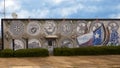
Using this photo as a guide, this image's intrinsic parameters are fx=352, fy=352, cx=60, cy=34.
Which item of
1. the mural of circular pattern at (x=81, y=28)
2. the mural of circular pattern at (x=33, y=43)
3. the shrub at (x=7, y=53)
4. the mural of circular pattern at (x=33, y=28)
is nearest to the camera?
the shrub at (x=7, y=53)

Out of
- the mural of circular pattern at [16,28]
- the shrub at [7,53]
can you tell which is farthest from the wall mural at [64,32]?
the shrub at [7,53]

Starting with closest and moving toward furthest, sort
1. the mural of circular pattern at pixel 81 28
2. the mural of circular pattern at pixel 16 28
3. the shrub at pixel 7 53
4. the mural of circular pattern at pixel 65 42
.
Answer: the shrub at pixel 7 53, the mural of circular pattern at pixel 16 28, the mural of circular pattern at pixel 65 42, the mural of circular pattern at pixel 81 28

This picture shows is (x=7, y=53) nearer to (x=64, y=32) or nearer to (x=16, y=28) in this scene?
(x=16, y=28)

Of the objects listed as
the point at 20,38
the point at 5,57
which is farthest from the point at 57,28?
the point at 5,57

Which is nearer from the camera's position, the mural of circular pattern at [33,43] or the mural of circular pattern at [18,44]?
the mural of circular pattern at [18,44]

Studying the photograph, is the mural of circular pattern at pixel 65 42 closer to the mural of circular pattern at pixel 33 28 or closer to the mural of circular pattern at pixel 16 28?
the mural of circular pattern at pixel 33 28

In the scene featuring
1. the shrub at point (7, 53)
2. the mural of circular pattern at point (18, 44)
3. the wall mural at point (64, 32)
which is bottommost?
the shrub at point (7, 53)

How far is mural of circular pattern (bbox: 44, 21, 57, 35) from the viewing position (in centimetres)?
4447

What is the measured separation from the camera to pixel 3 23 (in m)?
43.8

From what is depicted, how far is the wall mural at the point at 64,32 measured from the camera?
44.1 metres

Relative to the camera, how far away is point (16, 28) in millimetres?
44031

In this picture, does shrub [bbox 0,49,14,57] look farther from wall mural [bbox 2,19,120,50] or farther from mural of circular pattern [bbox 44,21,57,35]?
mural of circular pattern [bbox 44,21,57,35]

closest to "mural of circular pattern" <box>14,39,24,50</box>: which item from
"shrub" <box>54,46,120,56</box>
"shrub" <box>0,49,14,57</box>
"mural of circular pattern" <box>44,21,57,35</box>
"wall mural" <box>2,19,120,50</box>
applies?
"wall mural" <box>2,19,120,50</box>

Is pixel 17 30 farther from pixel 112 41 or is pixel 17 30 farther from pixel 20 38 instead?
pixel 112 41
